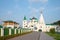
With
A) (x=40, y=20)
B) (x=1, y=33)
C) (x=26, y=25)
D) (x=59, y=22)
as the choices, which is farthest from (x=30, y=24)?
(x=1, y=33)

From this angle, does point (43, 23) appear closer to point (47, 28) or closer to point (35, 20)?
point (47, 28)

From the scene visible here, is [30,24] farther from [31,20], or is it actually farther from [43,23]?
[43,23]

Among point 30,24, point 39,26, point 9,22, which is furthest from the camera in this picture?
point 30,24

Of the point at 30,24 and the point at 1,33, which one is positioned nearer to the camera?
the point at 1,33

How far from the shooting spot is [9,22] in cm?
8262

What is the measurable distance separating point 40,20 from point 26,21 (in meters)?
18.0

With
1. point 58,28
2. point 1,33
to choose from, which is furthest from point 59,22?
point 1,33

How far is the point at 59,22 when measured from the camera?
92688 mm

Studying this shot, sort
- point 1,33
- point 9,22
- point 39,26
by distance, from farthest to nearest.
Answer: point 39,26
point 9,22
point 1,33

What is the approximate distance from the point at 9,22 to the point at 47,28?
2164 cm

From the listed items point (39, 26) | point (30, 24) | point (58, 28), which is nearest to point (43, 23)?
point (39, 26)

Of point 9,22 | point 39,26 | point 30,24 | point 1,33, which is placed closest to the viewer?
point 1,33

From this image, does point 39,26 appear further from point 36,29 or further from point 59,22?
point 59,22

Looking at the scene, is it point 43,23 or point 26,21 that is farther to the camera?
point 26,21
